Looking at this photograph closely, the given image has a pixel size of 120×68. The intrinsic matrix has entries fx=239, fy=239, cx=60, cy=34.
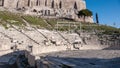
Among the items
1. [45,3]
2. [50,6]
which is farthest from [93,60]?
[45,3]

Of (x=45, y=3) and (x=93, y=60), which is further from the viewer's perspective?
(x=45, y=3)

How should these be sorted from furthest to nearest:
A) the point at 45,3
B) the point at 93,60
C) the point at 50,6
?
1. the point at 45,3
2. the point at 50,6
3. the point at 93,60

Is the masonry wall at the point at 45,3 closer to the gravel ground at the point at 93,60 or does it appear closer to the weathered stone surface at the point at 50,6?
the weathered stone surface at the point at 50,6

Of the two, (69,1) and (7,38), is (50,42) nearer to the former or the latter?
(7,38)

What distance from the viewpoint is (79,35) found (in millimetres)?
37094

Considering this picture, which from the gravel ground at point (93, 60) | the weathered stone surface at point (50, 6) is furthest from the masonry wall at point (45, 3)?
the gravel ground at point (93, 60)

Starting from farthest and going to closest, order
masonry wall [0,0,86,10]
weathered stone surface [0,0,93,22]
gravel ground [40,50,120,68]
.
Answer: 1. masonry wall [0,0,86,10]
2. weathered stone surface [0,0,93,22]
3. gravel ground [40,50,120,68]

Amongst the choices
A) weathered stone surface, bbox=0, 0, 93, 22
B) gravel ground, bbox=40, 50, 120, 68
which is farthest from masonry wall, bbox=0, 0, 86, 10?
gravel ground, bbox=40, 50, 120, 68

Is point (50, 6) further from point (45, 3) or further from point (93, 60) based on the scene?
point (93, 60)

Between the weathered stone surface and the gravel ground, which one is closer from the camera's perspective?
the gravel ground

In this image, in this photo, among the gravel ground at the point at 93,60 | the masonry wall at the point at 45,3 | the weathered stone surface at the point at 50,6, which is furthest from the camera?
the masonry wall at the point at 45,3

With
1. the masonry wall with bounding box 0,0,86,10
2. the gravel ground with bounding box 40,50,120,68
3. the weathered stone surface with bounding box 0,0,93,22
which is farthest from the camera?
the masonry wall with bounding box 0,0,86,10

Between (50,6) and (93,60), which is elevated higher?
(50,6)

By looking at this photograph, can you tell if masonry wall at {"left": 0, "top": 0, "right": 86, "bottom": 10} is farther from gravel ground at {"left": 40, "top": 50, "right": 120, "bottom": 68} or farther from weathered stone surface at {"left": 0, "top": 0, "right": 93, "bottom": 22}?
gravel ground at {"left": 40, "top": 50, "right": 120, "bottom": 68}
